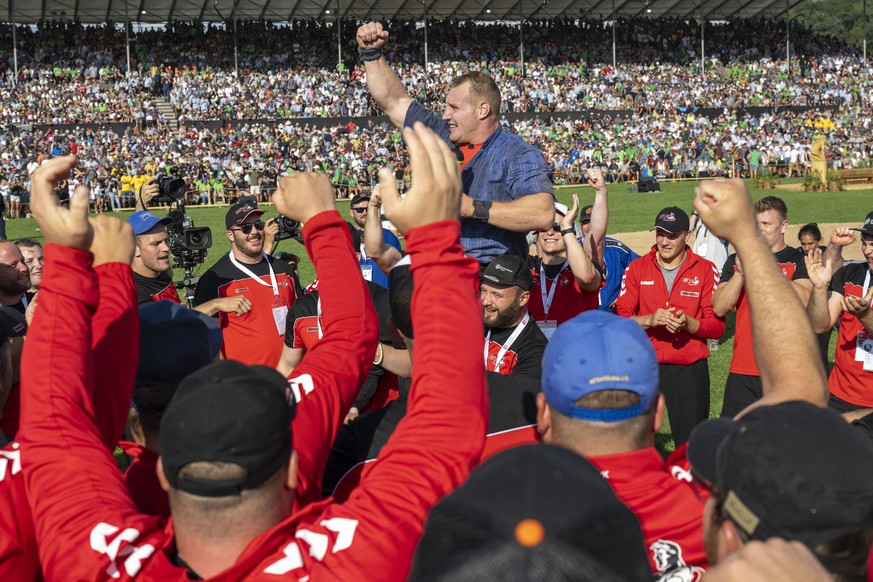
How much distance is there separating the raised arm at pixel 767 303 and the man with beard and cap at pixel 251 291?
16.9 feet

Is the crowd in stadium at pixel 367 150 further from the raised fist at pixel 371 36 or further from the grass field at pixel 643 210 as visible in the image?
the raised fist at pixel 371 36

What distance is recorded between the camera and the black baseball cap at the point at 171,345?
2680 mm

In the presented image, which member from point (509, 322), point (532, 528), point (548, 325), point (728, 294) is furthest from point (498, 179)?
point (532, 528)

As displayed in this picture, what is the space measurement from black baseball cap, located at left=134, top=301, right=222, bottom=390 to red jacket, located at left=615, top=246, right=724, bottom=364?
14.9 feet

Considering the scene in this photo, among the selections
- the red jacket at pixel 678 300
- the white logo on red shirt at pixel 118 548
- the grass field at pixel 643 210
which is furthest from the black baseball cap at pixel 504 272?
the grass field at pixel 643 210

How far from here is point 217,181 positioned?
3822cm

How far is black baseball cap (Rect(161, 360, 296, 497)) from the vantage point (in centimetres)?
194

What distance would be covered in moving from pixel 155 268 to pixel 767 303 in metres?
5.67

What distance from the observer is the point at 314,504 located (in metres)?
2.16

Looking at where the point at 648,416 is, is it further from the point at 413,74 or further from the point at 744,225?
the point at 413,74

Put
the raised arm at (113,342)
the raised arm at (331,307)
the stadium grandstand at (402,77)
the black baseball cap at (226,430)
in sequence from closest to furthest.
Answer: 1. the black baseball cap at (226,430)
2. the raised arm at (113,342)
3. the raised arm at (331,307)
4. the stadium grandstand at (402,77)

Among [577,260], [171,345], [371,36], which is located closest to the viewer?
[171,345]

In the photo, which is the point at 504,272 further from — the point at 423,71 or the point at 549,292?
the point at 423,71

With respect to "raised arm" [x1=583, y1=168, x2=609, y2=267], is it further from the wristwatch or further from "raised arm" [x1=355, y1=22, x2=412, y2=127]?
the wristwatch
